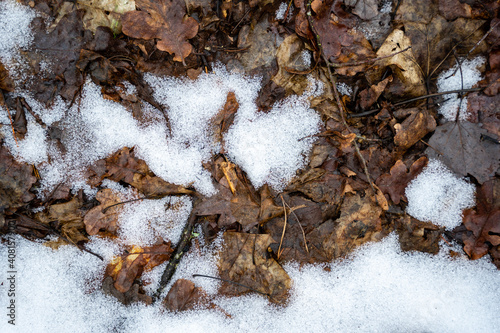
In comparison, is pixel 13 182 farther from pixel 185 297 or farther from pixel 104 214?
pixel 185 297

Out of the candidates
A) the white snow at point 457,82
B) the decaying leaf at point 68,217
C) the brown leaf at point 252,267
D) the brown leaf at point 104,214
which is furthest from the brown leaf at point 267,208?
the white snow at point 457,82

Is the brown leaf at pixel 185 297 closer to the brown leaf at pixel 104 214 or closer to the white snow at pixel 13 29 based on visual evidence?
the brown leaf at pixel 104 214

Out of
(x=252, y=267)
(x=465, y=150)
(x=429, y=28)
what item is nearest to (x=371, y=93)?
(x=429, y=28)

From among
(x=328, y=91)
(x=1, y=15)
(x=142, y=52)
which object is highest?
(x=1, y=15)

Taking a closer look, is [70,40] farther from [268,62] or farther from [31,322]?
[31,322]

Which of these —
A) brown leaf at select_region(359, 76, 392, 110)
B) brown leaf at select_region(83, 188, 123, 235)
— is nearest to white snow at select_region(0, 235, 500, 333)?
brown leaf at select_region(83, 188, 123, 235)

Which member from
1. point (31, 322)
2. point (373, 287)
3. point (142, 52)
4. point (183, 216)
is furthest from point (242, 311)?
point (142, 52)
